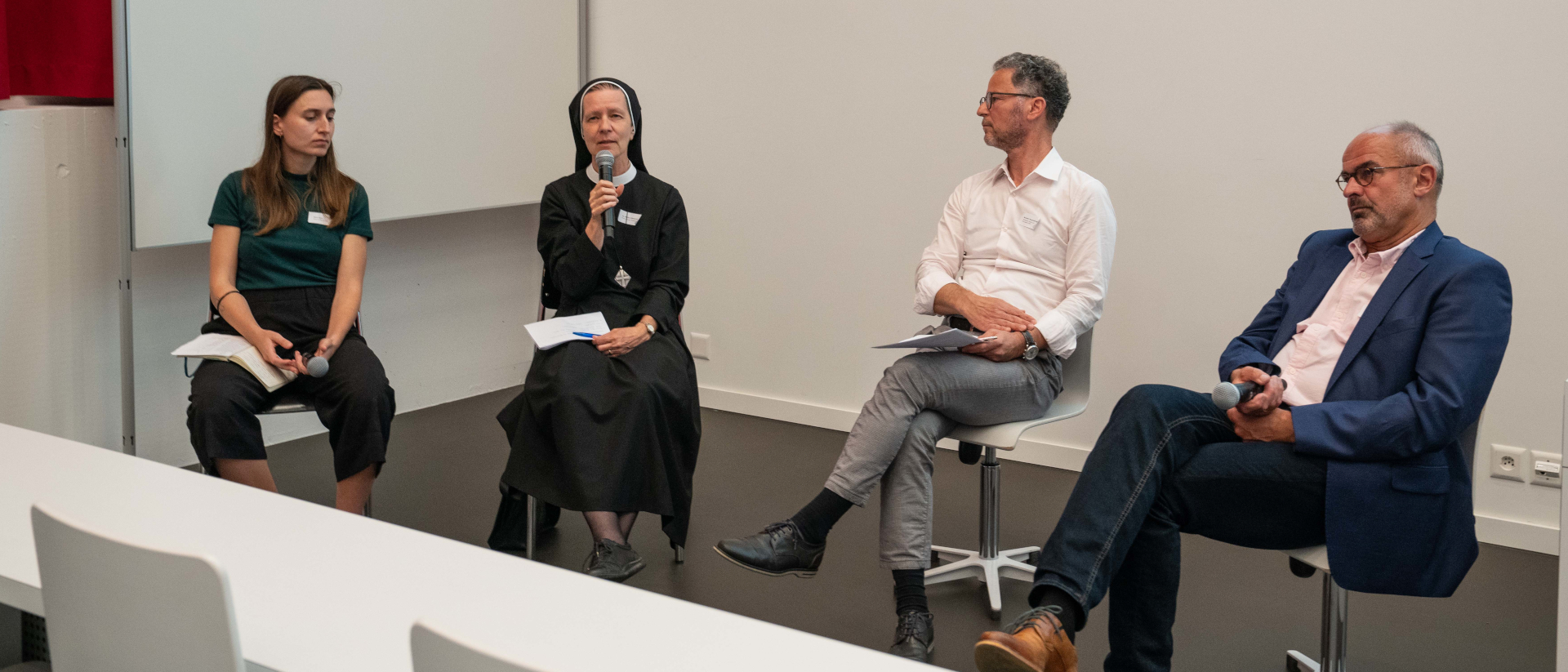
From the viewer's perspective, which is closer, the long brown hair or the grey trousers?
the grey trousers

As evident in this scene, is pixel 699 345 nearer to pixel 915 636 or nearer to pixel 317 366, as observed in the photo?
pixel 317 366

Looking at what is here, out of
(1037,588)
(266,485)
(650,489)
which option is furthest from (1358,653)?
(266,485)

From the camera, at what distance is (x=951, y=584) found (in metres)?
3.13

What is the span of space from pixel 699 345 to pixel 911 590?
2.63m

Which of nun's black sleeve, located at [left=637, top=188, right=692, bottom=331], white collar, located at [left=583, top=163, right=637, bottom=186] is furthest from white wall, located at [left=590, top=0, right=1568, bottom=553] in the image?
white collar, located at [left=583, top=163, right=637, bottom=186]

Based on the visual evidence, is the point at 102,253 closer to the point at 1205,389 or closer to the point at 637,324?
the point at 637,324

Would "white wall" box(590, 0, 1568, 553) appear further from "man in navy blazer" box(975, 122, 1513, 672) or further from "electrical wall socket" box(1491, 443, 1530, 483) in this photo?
"man in navy blazer" box(975, 122, 1513, 672)

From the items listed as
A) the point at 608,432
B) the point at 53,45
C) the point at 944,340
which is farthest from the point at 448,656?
the point at 53,45

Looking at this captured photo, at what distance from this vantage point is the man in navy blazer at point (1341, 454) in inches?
84.9

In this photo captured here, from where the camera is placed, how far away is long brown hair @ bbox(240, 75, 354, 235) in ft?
11.0

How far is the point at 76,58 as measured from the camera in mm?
3549

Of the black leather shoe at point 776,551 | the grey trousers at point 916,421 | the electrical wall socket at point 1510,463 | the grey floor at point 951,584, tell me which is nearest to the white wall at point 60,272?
the grey floor at point 951,584

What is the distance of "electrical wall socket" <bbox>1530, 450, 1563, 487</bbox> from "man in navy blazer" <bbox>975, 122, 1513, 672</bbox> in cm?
140

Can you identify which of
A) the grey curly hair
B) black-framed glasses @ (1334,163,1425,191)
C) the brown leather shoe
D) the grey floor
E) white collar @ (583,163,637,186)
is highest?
the grey curly hair
